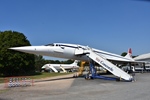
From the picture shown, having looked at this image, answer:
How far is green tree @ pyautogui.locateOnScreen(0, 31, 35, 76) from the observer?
142 ft

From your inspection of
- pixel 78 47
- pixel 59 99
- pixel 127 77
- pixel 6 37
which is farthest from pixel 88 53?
pixel 6 37

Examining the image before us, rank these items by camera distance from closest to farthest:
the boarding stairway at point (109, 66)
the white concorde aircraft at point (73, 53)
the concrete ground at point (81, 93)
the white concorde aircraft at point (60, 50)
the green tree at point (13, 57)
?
the concrete ground at point (81, 93) < the boarding stairway at point (109, 66) < the white concorde aircraft at point (73, 53) < the white concorde aircraft at point (60, 50) < the green tree at point (13, 57)

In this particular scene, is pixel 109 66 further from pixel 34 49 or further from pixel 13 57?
pixel 13 57

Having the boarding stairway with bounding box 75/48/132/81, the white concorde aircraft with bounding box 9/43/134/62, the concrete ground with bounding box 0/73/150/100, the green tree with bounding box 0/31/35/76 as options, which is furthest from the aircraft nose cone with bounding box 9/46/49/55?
the green tree with bounding box 0/31/35/76

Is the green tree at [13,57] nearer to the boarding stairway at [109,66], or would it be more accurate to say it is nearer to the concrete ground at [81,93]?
the boarding stairway at [109,66]

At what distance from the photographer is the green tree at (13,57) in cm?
4325

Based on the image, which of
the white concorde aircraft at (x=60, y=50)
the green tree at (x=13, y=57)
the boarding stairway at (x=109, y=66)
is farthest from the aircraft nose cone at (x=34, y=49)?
the green tree at (x=13, y=57)

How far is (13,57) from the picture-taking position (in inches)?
1708

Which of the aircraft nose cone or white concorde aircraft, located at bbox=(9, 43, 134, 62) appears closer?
the aircraft nose cone

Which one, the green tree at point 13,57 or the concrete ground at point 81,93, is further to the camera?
the green tree at point 13,57

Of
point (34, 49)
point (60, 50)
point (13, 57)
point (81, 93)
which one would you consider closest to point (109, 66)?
point (60, 50)

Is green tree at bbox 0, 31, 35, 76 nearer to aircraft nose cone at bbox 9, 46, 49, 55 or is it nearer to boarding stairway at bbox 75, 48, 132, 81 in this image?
aircraft nose cone at bbox 9, 46, 49, 55

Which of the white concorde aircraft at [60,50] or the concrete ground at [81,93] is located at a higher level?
the white concorde aircraft at [60,50]

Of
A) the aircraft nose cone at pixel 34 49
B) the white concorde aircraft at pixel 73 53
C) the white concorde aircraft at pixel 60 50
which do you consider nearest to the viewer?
the white concorde aircraft at pixel 73 53
